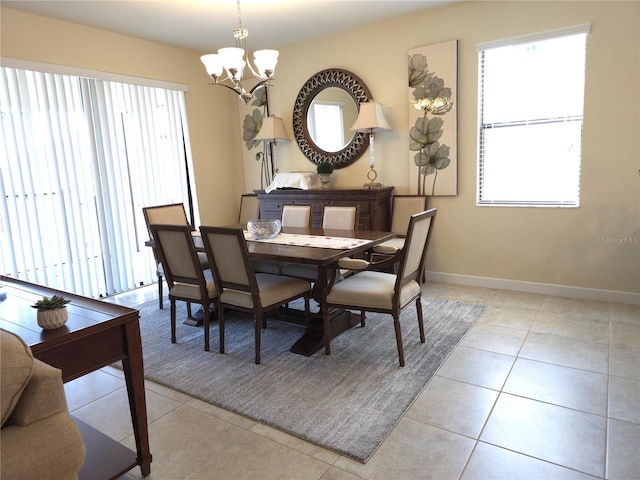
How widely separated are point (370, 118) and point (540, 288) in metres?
2.29

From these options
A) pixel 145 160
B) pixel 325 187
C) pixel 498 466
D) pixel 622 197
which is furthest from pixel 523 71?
pixel 145 160

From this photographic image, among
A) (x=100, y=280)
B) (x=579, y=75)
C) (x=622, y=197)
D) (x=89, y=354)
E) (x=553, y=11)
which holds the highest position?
(x=553, y=11)

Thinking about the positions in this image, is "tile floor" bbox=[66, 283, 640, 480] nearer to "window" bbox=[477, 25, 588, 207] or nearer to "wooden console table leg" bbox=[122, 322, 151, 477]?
"wooden console table leg" bbox=[122, 322, 151, 477]

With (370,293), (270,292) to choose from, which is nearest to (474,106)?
A: (370,293)

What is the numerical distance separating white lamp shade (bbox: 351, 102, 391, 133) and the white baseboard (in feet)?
5.40

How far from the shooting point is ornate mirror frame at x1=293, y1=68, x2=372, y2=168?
453cm

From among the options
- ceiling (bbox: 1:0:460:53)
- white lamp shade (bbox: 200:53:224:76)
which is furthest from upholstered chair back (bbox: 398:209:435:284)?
ceiling (bbox: 1:0:460:53)

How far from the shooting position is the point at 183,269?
2.96 metres

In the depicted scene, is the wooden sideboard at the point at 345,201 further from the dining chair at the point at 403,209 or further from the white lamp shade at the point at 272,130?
the white lamp shade at the point at 272,130

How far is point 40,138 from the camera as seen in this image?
3.76m

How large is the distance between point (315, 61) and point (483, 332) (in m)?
3.50

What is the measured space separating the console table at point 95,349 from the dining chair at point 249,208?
3582mm

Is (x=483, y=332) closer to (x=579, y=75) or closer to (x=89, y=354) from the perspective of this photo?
(x=579, y=75)

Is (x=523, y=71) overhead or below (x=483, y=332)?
overhead
